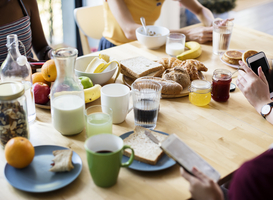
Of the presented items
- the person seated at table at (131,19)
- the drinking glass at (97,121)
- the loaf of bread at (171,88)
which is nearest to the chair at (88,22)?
the person seated at table at (131,19)

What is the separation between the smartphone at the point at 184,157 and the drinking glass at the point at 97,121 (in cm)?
24

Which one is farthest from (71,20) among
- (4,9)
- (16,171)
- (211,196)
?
(211,196)

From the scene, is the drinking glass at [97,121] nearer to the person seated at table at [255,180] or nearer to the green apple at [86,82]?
the green apple at [86,82]

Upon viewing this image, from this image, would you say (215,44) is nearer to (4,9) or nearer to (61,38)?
(4,9)

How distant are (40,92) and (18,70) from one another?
12 centimetres

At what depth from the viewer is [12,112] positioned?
89 centimetres

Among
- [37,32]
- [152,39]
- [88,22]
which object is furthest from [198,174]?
[88,22]

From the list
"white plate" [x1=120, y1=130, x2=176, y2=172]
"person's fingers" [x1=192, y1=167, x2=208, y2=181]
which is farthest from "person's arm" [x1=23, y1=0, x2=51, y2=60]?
"person's fingers" [x1=192, y1=167, x2=208, y2=181]

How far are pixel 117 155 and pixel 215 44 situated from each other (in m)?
1.21

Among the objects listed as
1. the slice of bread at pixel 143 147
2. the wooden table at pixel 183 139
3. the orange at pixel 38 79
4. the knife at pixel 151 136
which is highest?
→ the orange at pixel 38 79

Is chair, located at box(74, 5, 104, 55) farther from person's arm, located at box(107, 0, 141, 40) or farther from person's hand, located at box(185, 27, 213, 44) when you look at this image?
person's hand, located at box(185, 27, 213, 44)

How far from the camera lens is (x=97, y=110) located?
0.99 meters

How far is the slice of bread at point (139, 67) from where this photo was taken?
1.38m

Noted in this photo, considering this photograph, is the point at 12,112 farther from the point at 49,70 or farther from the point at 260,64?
the point at 260,64
